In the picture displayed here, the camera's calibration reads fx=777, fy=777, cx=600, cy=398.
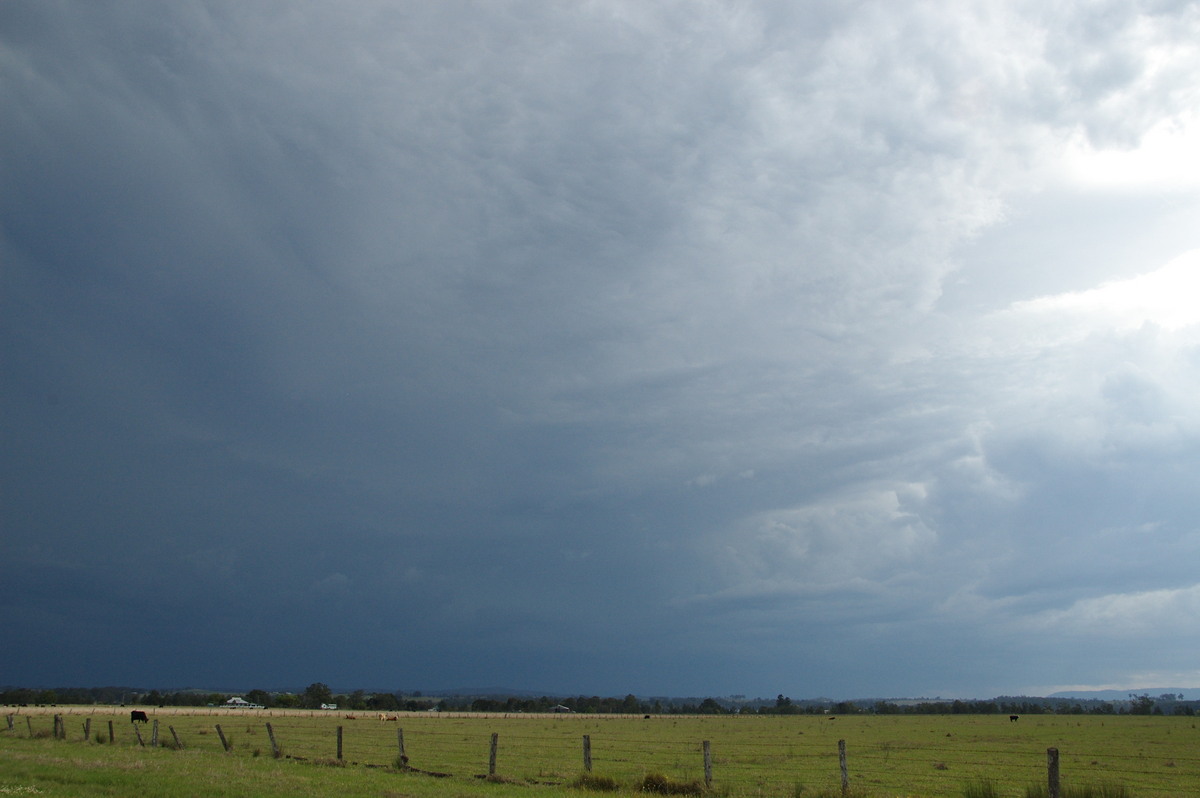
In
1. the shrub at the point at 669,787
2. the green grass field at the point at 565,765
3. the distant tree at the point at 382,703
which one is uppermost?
the shrub at the point at 669,787

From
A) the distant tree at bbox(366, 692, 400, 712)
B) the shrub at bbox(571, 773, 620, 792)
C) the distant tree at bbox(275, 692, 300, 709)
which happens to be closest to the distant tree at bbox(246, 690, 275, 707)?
the distant tree at bbox(275, 692, 300, 709)

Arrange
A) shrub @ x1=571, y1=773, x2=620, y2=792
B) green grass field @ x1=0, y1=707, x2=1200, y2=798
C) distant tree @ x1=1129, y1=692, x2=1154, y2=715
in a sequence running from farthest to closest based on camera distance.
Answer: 1. distant tree @ x1=1129, y1=692, x2=1154, y2=715
2. shrub @ x1=571, y1=773, x2=620, y2=792
3. green grass field @ x1=0, y1=707, x2=1200, y2=798

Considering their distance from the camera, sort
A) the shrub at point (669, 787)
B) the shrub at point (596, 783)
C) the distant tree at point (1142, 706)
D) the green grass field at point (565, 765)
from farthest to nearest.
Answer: the distant tree at point (1142, 706), the shrub at point (596, 783), the green grass field at point (565, 765), the shrub at point (669, 787)

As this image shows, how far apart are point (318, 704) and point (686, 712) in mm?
90935

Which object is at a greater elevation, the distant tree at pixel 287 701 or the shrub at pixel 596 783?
the shrub at pixel 596 783

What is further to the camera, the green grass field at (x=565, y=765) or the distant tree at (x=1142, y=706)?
the distant tree at (x=1142, y=706)

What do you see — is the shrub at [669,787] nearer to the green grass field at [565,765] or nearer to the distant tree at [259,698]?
Answer: the green grass field at [565,765]

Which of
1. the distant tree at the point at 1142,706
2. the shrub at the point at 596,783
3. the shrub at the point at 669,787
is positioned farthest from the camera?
the distant tree at the point at 1142,706

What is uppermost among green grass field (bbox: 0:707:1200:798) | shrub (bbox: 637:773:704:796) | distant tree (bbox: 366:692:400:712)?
shrub (bbox: 637:773:704:796)

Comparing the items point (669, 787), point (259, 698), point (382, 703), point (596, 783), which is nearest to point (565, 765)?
point (596, 783)

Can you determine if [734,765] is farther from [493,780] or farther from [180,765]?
[180,765]

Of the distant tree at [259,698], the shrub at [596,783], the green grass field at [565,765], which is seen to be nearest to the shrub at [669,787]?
the green grass field at [565,765]

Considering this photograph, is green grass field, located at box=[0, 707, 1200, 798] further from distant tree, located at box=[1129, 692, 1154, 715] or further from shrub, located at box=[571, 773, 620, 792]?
distant tree, located at box=[1129, 692, 1154, 715]

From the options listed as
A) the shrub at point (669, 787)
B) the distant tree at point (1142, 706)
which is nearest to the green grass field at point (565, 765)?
the shrub at point (669, 787)
